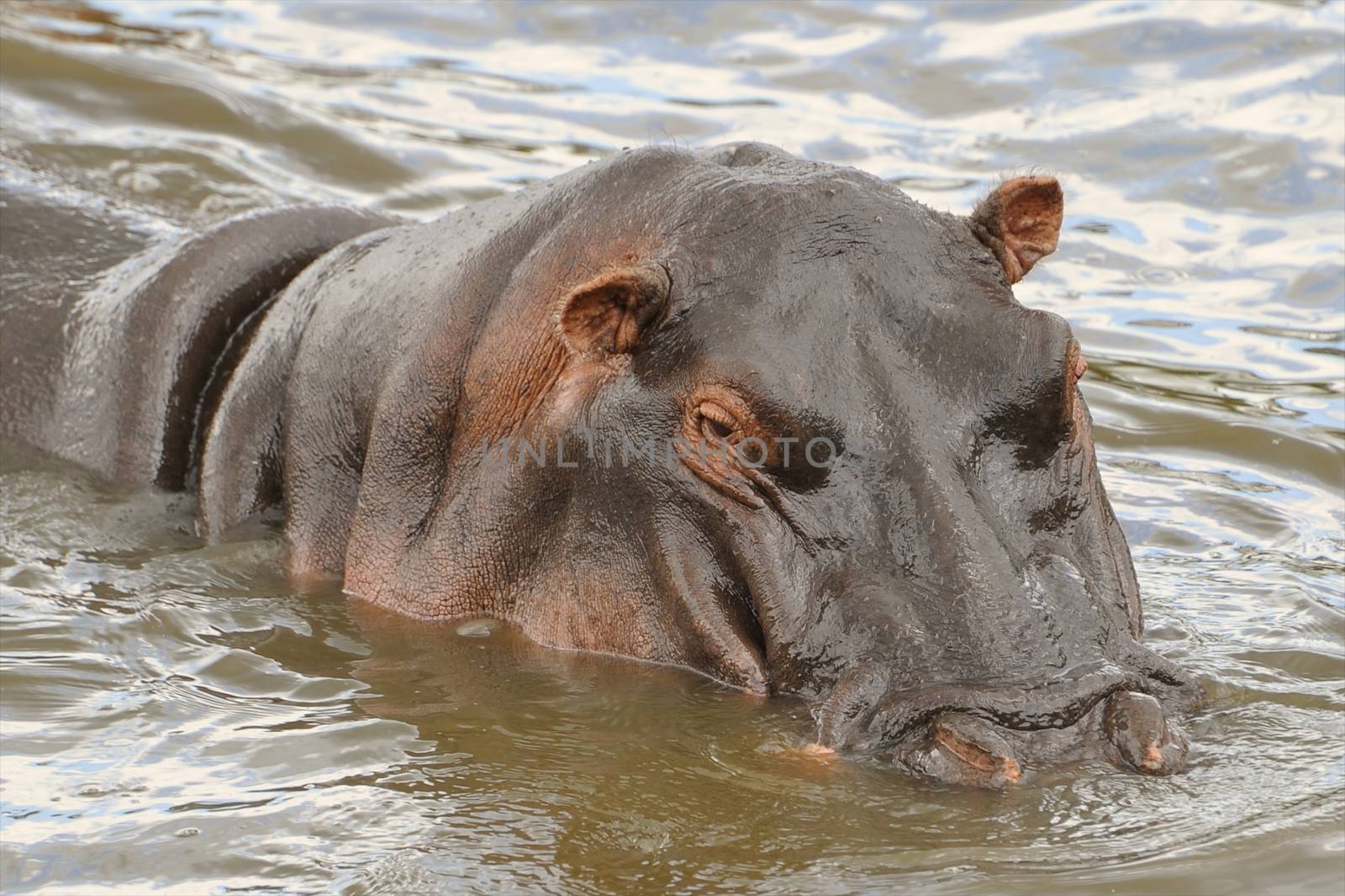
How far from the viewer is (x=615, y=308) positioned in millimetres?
5242

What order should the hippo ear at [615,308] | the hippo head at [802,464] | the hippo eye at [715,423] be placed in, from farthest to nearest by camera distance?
the hippo ear at [615,308]
the hippo eye at [715,423]
the hippo head at [802,464]

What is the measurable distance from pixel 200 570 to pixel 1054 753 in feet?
11.0

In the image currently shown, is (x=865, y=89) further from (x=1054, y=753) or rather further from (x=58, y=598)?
(x=1054, y=753)

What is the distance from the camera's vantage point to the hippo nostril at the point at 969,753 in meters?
4.37

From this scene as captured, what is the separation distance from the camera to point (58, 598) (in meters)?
6.39

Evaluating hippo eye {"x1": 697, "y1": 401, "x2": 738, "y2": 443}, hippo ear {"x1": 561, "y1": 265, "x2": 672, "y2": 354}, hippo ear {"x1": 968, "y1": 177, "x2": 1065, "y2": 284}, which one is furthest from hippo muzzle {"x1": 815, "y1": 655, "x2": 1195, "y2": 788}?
hippo ear {"x1": 968, "y1": 177, "x2": 1065, "y2": 284}

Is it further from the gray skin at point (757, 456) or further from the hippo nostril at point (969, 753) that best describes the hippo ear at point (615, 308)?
the hippo nostril at point (969, 753)

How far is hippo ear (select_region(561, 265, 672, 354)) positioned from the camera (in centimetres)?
512

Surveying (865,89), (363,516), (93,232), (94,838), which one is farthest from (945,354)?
(865,89)

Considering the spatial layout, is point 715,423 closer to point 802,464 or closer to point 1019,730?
point 802,464

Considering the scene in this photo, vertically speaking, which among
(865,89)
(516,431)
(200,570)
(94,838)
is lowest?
(94,838)

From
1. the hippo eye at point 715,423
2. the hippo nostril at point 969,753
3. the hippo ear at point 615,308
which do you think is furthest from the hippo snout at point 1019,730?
the hippo ear at point 615,308

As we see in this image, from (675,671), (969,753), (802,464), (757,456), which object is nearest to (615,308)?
(757,456)

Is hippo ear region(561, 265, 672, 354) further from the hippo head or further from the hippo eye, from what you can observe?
the hippo eye
